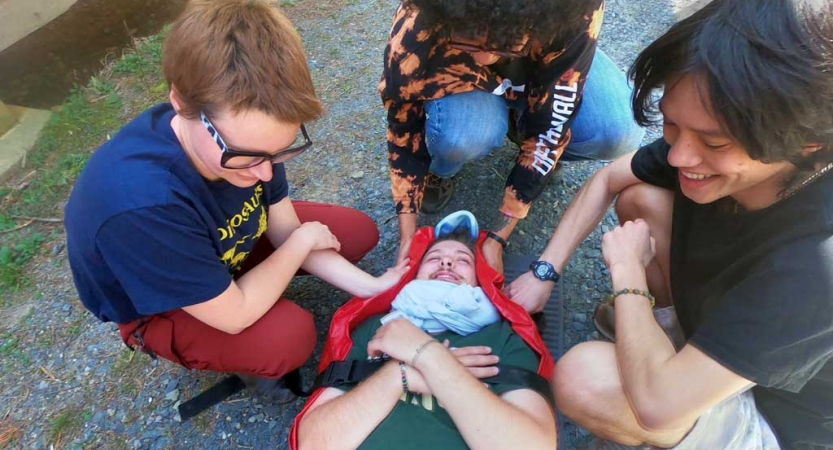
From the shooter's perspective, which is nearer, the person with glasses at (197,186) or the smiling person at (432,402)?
the person with glasses at (197,186)

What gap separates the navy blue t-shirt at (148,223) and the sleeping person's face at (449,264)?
1084mm

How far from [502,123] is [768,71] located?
5.96ft

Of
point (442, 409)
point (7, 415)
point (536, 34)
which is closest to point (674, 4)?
point (536, 34)

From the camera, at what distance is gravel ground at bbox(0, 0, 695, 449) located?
2678 mm

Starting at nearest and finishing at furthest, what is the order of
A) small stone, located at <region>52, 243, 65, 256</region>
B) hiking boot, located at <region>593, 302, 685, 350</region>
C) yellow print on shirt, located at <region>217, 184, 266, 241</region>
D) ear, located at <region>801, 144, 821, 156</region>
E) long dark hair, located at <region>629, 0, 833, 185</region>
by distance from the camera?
long dark hair, located at <region>629, 0, 833, 185</region>
ear, located at <region>801, 144, 821, 156</region>
yellow print on shirt, located at <region>217, 184, 266, 241</region>
hiking boot, located at <region>593, 302, 685, 350</region>
small stone, located at <region>52, 243, 65, 256</region>

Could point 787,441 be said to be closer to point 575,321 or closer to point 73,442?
point 575,321

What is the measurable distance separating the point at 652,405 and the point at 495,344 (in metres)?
0.75

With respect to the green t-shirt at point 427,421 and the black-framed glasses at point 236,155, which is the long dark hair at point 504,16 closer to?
the black-framed glasses at point 236,155

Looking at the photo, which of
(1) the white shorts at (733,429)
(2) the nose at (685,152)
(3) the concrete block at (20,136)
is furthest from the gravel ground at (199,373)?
(2) the nose at (685,152)

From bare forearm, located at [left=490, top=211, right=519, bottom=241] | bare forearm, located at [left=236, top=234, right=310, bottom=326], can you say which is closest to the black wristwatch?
bare forearm, located at [left=490, top=211, right=519, bottom=241]

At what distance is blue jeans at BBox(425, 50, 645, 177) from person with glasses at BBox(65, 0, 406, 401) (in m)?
1.09

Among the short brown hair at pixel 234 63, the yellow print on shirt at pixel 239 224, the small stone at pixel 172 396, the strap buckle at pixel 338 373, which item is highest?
the short brown hair at pixel 234 63

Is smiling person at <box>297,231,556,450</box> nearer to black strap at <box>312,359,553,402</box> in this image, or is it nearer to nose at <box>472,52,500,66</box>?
black strap at <box>312,359,553,402</box>

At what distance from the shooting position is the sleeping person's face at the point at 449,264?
2.72 m
